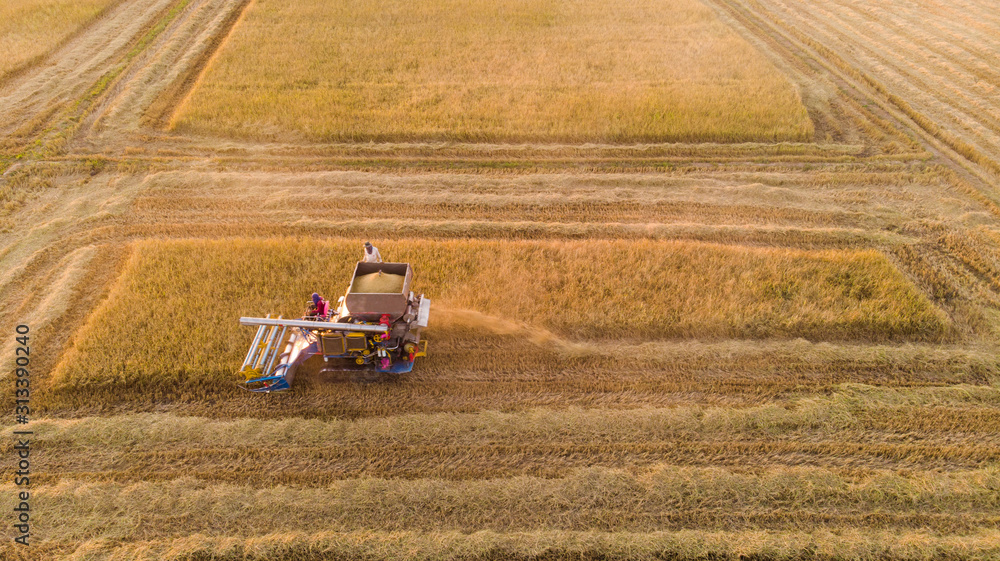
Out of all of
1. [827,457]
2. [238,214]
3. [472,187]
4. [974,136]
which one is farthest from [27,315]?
[974,136]

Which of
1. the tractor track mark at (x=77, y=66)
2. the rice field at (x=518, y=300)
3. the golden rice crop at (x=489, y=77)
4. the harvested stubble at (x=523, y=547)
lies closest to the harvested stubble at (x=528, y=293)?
the rice field at (x=518, y=300)

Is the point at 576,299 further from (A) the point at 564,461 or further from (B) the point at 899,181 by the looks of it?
(B) the point at 899,181

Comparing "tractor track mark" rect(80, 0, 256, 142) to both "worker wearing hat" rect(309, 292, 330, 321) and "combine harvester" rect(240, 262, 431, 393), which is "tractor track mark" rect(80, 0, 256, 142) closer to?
"worker wearing hat" rect(309, 292, 330, 321)

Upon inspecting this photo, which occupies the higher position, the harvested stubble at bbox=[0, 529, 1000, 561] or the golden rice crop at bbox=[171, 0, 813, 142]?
the golden rice crop at bbox=[171, 0, 813, 142]

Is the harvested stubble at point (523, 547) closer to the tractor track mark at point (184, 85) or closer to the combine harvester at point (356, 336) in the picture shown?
the combine harvester at point (356, 336)

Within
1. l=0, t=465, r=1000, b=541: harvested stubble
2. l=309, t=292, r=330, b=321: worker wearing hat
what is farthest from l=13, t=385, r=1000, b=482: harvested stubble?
l=309, t=292, r=330, b=321: worker wearing hat

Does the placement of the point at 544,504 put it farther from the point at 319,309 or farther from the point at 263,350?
the point at 263,350
